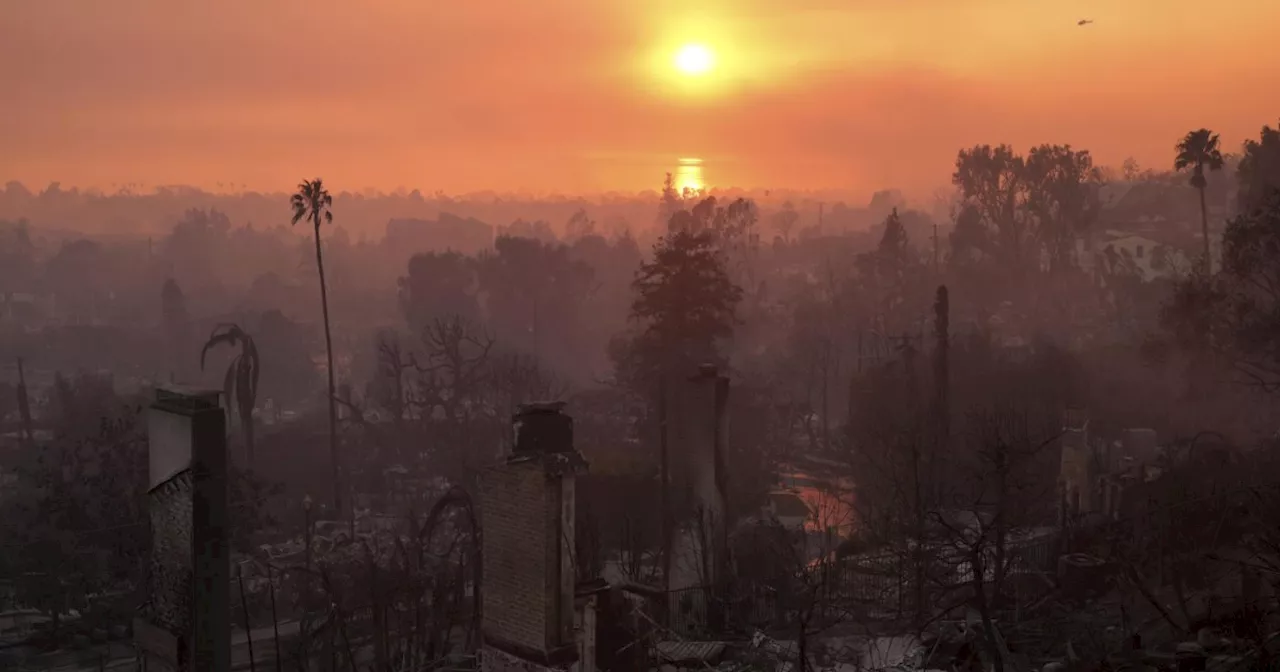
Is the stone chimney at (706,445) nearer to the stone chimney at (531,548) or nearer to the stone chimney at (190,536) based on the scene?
the stone chimney at (531,548)

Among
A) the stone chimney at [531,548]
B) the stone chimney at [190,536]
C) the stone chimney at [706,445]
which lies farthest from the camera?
the stone chimney at [706,445]

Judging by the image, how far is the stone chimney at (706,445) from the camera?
1947cm

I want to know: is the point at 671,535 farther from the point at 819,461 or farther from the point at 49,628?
the point at 819,461

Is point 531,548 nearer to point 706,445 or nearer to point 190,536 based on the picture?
point 190,536

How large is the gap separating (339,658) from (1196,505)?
1344 cm

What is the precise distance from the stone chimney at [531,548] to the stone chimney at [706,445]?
30.5 ft

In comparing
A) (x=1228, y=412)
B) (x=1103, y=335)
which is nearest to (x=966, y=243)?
(x=1103, y=335)

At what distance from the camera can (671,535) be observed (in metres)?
20.2

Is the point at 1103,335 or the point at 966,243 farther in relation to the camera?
the point at 966,243

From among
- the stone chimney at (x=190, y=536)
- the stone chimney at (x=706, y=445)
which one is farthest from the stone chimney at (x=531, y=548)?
the stone chimney at (x=706, y=445)

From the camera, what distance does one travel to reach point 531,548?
32.4ft

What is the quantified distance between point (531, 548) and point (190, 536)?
380 centimetres

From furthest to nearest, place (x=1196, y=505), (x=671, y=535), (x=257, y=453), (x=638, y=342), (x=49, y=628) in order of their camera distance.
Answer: (x=257, y=453) < (x=638, y=342) < (x=671, y=535) < (x=49, y=628) < (x=1196, y=505)

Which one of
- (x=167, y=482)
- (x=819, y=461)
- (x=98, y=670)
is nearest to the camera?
(x=167, y=482)
